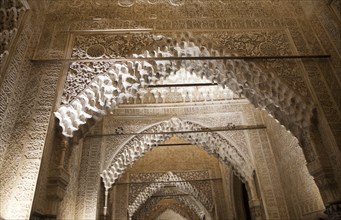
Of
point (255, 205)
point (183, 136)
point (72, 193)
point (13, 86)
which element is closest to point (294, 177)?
point (255, 205)

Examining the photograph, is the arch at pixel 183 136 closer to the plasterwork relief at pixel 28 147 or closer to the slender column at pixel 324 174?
the slender column at pixel 324 174

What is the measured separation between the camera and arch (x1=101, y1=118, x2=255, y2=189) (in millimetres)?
6145

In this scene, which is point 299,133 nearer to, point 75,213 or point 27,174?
point 27,174

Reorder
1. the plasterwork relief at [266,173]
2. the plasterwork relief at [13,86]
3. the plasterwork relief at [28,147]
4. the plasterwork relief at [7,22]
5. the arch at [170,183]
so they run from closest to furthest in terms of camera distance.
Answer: the plasterwork relief at [7,22]
the plasterwork relief at [28,147]
the plasterwork relief at [13,86]
the plasterwork relief at [266,173]
the arch at [170,183]

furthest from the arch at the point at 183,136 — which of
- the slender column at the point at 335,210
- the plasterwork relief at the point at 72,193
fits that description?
the slender column at the point at 335,210

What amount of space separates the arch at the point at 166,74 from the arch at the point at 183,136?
7.44 ft

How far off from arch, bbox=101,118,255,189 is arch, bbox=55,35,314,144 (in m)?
2.27

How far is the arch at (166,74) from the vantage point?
3676 millimetres

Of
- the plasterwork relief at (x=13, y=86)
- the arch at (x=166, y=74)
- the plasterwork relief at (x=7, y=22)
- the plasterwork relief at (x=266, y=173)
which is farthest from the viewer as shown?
the plasterwork relief at (x=266, y=173)

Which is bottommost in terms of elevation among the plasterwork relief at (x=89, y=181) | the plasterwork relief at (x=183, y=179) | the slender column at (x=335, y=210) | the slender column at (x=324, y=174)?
the slender column at (x=335, y=210)

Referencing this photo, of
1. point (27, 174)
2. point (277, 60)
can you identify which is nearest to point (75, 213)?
point (27, 174)

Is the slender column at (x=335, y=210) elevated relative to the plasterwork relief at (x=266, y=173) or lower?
lower

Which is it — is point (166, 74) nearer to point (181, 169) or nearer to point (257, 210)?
point (257, 210)

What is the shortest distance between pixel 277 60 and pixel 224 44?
0.84m
